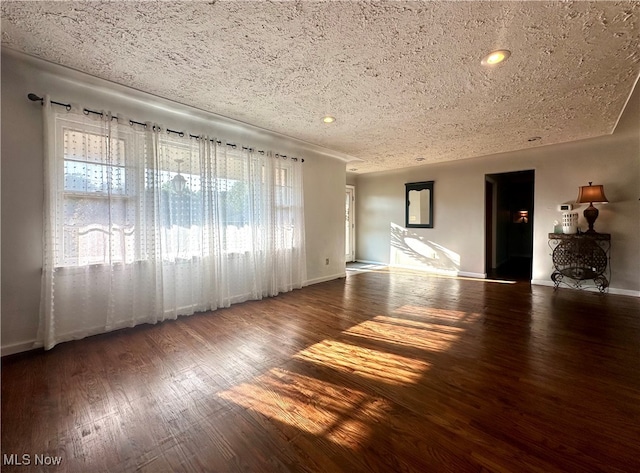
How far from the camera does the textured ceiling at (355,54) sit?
66.8 inches

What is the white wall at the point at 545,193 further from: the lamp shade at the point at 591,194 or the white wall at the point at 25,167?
the white wall at the point at 25,167

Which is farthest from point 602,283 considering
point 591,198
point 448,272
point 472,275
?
point 448,272

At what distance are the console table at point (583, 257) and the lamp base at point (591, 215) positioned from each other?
0.19m

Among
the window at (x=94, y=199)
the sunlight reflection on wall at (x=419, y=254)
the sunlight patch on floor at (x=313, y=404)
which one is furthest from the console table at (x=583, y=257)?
the window at (x=94, y=199)

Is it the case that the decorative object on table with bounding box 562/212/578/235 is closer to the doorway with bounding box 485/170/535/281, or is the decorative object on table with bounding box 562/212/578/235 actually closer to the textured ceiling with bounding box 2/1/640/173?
the doorway with bounding box 485/170/535/281

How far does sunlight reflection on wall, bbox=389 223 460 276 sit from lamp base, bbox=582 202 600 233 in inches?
85.0

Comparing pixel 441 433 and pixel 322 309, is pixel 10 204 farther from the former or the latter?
pixel 441 433

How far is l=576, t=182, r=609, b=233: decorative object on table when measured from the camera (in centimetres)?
409

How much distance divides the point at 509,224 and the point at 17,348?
10644 mm

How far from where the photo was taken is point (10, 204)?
2256 millimetres

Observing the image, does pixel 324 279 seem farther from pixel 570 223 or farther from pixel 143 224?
pixel 570 223

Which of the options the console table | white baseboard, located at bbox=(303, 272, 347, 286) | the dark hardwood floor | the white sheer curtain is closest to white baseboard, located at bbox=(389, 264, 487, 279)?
the console table

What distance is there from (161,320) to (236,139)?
2546mm

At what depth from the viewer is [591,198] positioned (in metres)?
4.12
